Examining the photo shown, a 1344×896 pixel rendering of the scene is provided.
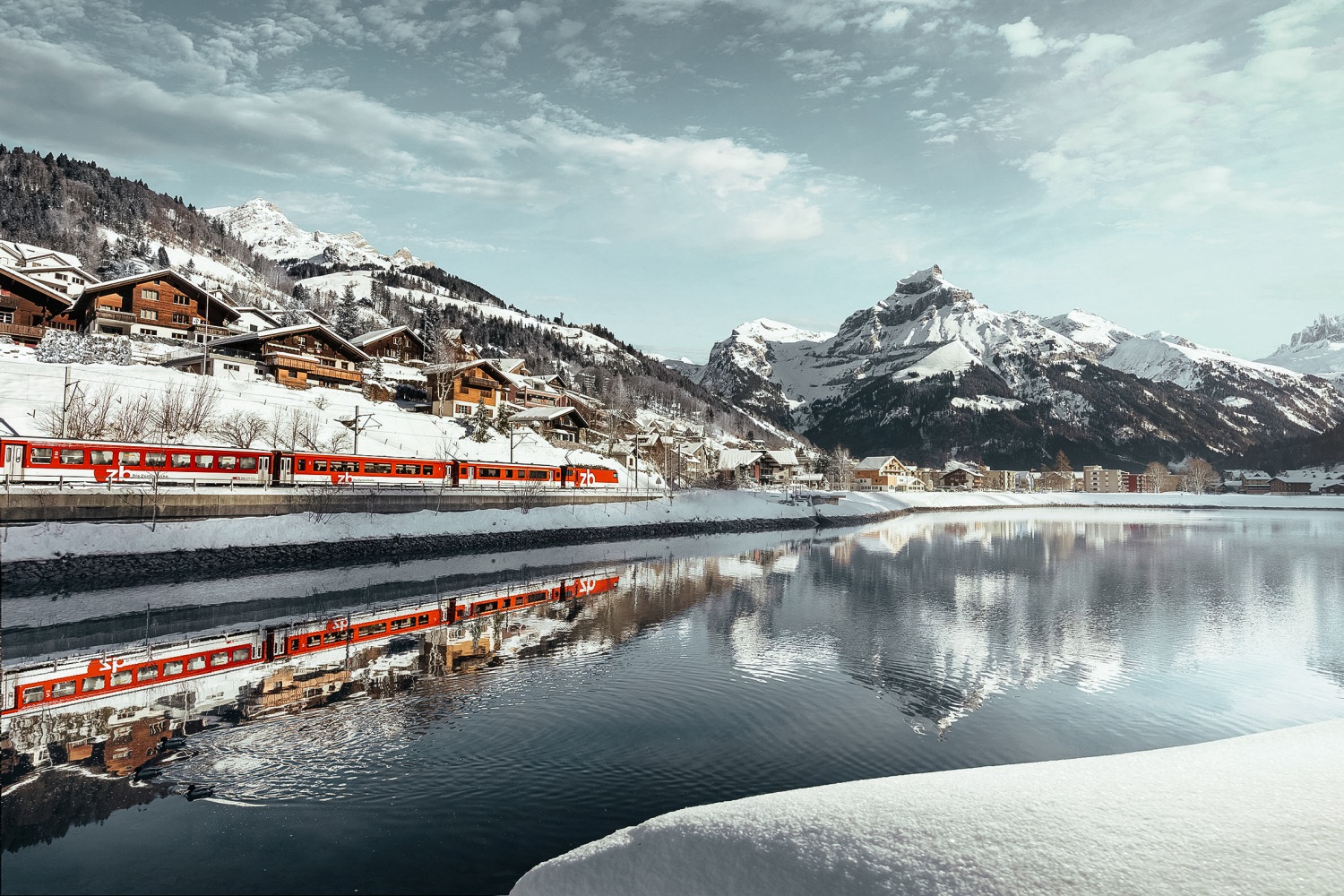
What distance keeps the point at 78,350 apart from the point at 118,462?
30.4 metres

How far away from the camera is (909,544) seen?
5734 centimetres

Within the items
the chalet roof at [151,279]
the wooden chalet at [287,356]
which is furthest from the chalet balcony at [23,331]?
the wooden chalet at [287,356]

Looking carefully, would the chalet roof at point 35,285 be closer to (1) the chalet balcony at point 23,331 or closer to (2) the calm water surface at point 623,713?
(1) the chalet balcony at point 23,331

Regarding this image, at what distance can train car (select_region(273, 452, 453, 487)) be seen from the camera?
136 feet

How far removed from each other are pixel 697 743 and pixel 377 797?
538 centimetres

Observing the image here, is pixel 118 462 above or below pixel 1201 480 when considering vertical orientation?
above

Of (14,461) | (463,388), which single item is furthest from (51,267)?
(14,461)

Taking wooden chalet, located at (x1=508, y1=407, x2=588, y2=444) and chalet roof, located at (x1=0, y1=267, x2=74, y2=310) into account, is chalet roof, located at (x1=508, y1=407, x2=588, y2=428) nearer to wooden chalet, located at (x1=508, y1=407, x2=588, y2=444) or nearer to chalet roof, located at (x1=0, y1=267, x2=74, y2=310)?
wooden chalet, located at (x1=508, y1=407, x2=588, y2=444)

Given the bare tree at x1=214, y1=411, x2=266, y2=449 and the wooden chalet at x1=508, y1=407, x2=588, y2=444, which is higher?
the wooden chalet at x1=508, y1=407, x2=588, y2=444

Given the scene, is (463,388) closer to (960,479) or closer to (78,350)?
(78,350)

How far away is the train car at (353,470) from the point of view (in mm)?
41500

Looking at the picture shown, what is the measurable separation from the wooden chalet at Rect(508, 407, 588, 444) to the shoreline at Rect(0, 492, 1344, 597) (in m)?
17.7

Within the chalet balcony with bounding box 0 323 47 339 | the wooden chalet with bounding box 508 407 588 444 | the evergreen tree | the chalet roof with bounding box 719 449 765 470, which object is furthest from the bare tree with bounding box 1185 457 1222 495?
the chalet balcony with bounding box 0 323 47 339

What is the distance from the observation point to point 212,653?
19.0 m
